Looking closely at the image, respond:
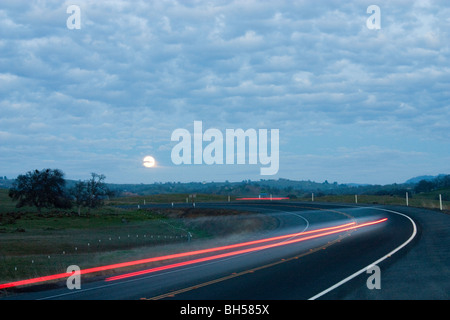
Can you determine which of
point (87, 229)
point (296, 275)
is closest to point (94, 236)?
point (87, 229)

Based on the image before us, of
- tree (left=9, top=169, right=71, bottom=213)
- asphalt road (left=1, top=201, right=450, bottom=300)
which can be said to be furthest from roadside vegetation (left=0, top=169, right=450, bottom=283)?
asphalt road (left=1, top=201, right=450, bottom=300)

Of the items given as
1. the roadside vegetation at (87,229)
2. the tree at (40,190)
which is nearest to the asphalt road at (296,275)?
the roadside vegetation at (87,229)

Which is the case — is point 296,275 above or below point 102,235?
above

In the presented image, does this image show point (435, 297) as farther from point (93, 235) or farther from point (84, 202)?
point (84, 202)

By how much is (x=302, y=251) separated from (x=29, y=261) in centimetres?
1396

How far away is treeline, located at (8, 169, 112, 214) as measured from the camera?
69.9 metres

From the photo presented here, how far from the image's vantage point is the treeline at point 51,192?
6994 centimetres

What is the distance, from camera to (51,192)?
70.9 meters

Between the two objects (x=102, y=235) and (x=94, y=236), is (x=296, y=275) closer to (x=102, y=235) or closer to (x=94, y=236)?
(x=94, y=236)

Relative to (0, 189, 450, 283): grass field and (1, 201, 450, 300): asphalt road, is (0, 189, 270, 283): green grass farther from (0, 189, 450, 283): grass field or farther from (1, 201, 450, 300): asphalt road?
(1, 201, 450, 300): asphalt road

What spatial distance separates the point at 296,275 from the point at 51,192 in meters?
61.9

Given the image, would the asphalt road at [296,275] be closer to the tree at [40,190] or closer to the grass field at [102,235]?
the grass field at [102,235]

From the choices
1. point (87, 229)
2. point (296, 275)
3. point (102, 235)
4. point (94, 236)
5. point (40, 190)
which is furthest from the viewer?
point (40, 190)
